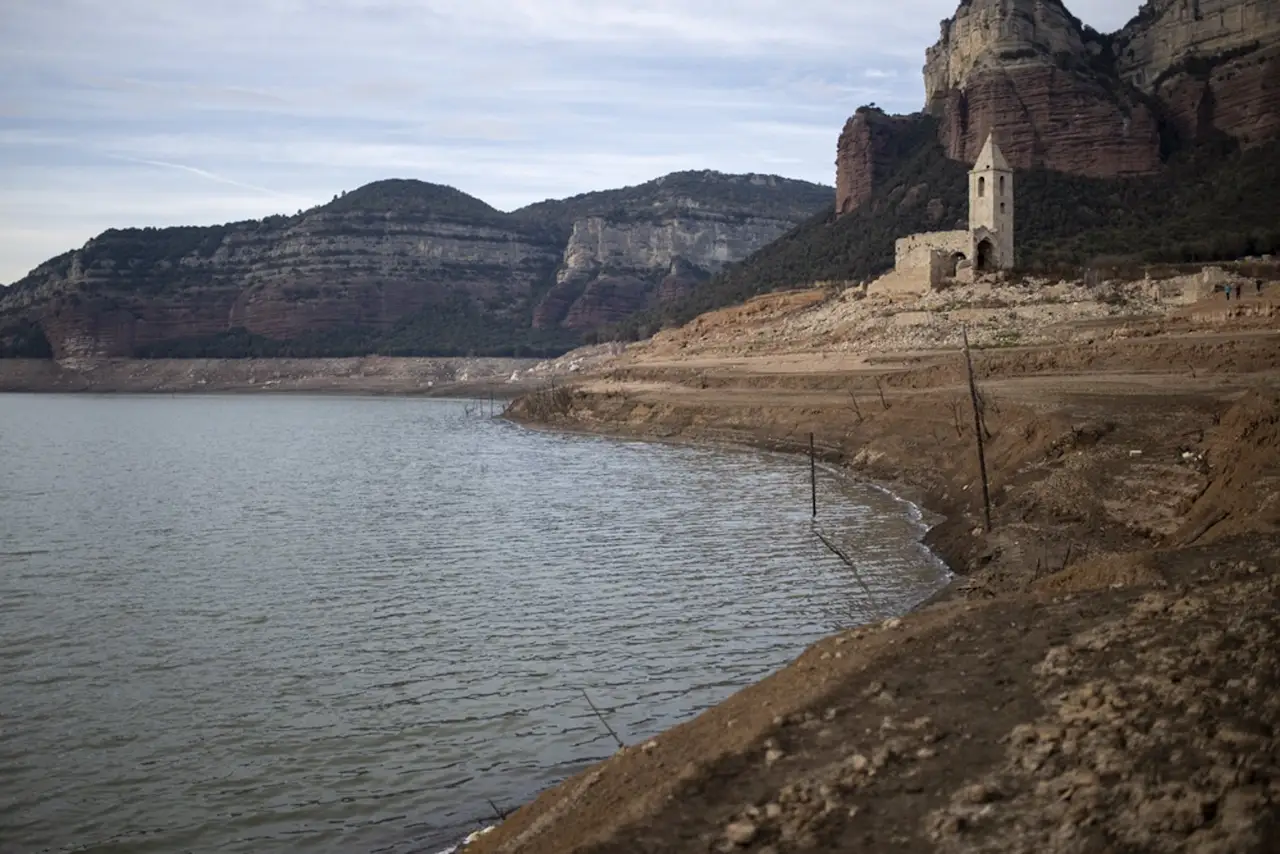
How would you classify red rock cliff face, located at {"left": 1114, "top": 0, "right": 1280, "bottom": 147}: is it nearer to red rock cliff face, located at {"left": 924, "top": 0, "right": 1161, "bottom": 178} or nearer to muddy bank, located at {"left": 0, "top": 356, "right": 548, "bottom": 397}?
red rock cliff face, located at {"left": 924, "top": 0, "right": 1161, "bottom": 178}

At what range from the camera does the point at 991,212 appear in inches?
2119

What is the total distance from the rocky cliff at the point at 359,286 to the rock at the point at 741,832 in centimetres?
14151

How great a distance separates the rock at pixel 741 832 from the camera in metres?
6.55

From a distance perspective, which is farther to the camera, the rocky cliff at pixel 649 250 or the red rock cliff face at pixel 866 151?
the rocky cliff at pixel 649 250

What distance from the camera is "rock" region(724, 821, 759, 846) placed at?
6551 millimetres

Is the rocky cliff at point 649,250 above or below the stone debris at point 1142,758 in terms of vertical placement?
above

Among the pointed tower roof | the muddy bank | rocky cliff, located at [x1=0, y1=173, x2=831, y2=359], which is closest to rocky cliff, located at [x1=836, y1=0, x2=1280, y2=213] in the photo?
the pointed tower roof

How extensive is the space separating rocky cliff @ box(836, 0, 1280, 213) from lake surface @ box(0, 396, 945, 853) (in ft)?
166

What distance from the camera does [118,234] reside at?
192 meters

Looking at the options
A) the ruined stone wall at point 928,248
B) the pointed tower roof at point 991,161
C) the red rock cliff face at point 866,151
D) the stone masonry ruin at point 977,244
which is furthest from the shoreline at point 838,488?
the red rock cliff face at point 866,151

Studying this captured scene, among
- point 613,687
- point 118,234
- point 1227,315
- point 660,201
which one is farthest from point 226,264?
point 613,687

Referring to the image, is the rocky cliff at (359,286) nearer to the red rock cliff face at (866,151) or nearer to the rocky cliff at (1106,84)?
the red rock cliff face at (866,151)

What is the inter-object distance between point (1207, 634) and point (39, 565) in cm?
2147

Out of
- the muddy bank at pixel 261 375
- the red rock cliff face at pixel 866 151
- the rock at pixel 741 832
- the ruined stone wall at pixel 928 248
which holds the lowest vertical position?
the rock at pixel 741 832
